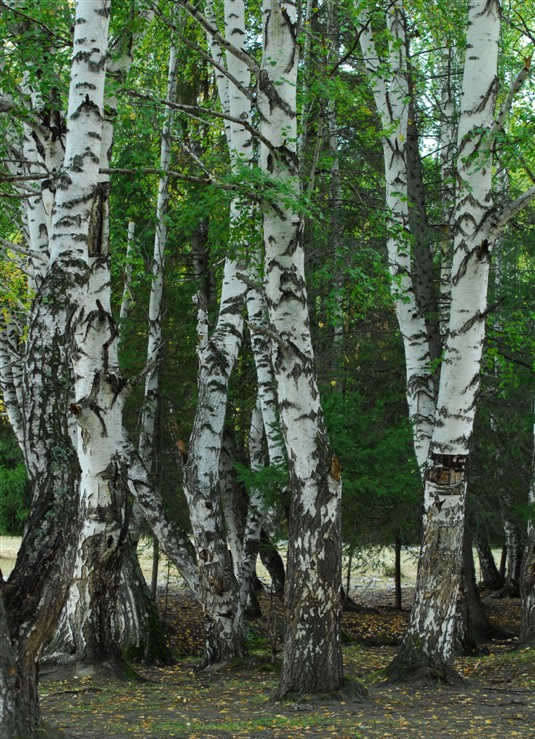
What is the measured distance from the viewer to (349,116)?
13.6m

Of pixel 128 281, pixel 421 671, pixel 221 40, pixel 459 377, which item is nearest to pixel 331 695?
pixel 421 671

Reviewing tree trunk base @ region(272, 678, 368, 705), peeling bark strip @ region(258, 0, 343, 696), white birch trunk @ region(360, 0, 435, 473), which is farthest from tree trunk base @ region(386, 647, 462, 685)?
white birch trunk @ region(360, 0, 435, 473)

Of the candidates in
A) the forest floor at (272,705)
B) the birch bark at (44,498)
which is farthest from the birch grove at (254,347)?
the forest floor at (272,705)

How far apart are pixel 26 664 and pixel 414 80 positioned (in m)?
9.47

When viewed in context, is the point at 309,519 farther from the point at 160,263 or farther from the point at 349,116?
the point at 349,116

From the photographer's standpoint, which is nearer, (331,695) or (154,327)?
(331,695)

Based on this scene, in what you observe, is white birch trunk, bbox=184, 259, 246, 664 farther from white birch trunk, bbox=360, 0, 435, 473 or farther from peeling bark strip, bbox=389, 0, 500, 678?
peeling bark strip, bbox=389, 0, 500, 678

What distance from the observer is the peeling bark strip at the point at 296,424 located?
7469mm

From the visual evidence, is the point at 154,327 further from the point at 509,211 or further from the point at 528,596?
the point at 528,596

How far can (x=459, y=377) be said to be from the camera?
820cm

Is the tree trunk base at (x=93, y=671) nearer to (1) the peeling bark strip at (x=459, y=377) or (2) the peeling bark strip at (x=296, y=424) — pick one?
(2) the peeling bark strip at (x=296, y=424)

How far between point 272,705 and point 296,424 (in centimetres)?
233

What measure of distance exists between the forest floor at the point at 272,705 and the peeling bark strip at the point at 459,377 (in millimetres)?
516

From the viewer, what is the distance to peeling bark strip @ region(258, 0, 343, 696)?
7.47 meters
